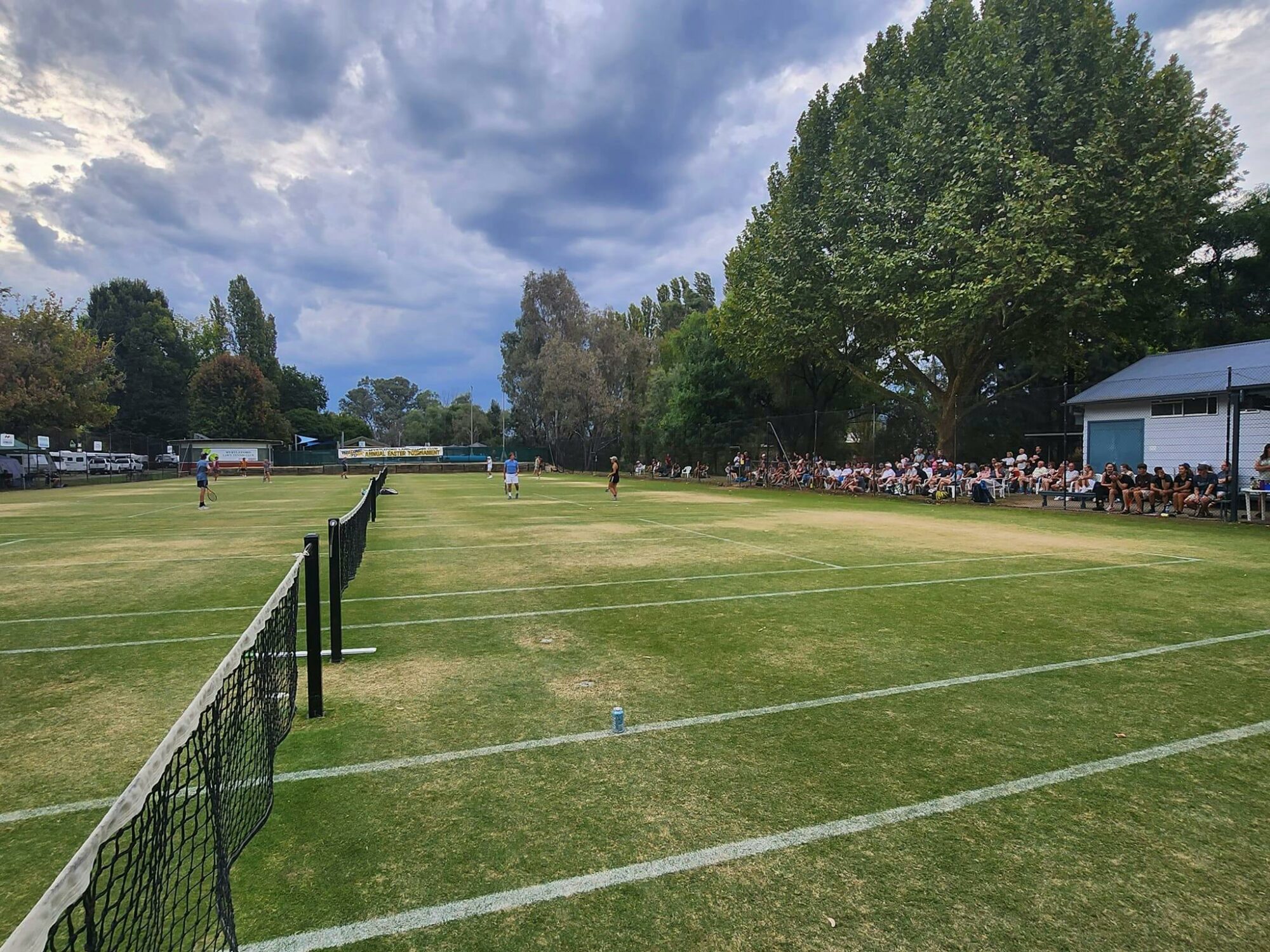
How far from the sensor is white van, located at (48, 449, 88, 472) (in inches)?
2148

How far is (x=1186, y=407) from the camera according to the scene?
2281cm

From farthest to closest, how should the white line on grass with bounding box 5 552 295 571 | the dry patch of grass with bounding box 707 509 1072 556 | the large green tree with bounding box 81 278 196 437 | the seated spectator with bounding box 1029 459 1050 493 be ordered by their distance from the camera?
the large green tree with bounding box 81 278 196 437 < the seated spectator with bounding box 1029 459 1050 493 < the dry patch of grass with bounding box 707 509 1072 556 < the white line on grass with bounding box 5 552 295 571

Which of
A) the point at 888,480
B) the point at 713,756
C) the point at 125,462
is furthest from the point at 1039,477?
the point at 125,462

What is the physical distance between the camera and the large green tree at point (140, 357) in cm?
7231

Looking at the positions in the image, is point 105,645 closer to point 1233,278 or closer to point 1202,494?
point 1202,494

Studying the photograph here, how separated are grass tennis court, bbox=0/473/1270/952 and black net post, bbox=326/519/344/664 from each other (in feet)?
0.52

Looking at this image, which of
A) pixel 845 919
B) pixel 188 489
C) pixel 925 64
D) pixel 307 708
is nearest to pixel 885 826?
pixel 845 919

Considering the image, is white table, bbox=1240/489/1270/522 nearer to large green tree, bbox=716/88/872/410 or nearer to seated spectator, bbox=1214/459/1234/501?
seated spectator, bbox=1214/459/1234/501

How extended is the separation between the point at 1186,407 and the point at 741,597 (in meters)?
21.9

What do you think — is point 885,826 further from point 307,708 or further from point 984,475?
point 984,475

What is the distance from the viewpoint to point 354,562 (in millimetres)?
10867

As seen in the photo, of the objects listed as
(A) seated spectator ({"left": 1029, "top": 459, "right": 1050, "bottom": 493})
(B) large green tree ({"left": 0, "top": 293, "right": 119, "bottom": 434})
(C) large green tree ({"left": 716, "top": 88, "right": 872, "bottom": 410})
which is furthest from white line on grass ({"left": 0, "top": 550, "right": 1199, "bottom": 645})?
(B) large green tree ({"left": 0, "top": 293, "right": 119, "bottom": 434})

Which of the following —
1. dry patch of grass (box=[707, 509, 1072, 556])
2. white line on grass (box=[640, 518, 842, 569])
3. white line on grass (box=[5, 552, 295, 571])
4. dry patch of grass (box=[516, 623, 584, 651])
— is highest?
dry patch of grass (box=[707, 509, 1072, 556])

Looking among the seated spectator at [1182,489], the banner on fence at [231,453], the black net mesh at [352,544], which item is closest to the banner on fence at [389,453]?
the banner on fence at [231,453]
